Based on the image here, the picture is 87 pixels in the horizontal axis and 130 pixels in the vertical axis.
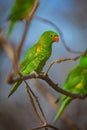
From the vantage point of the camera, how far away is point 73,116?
9.50 feet

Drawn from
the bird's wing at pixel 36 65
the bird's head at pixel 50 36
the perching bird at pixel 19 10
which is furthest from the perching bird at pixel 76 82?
the perching bird at pixel 19 10

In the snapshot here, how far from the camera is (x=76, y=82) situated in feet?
4.99

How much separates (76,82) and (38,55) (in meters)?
0.38

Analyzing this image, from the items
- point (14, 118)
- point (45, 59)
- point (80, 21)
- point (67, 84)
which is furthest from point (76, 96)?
point (80, 21)

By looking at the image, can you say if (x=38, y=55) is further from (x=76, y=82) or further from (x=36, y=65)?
(x=76, y=82)

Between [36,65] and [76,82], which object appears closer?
[36,65]

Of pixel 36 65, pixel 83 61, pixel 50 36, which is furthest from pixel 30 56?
pixel 83 61

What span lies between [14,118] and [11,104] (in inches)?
5.0

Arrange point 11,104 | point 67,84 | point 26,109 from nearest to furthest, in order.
Result: point 67,84
point 26,109
point 11,104

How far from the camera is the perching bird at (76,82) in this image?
1447 millimetres

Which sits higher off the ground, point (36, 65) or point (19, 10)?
point (19, 10)

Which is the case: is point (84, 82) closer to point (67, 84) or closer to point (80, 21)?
point (67, 84)

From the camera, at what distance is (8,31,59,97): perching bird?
41.0 inches

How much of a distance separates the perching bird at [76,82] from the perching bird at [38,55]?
28 centimetres
